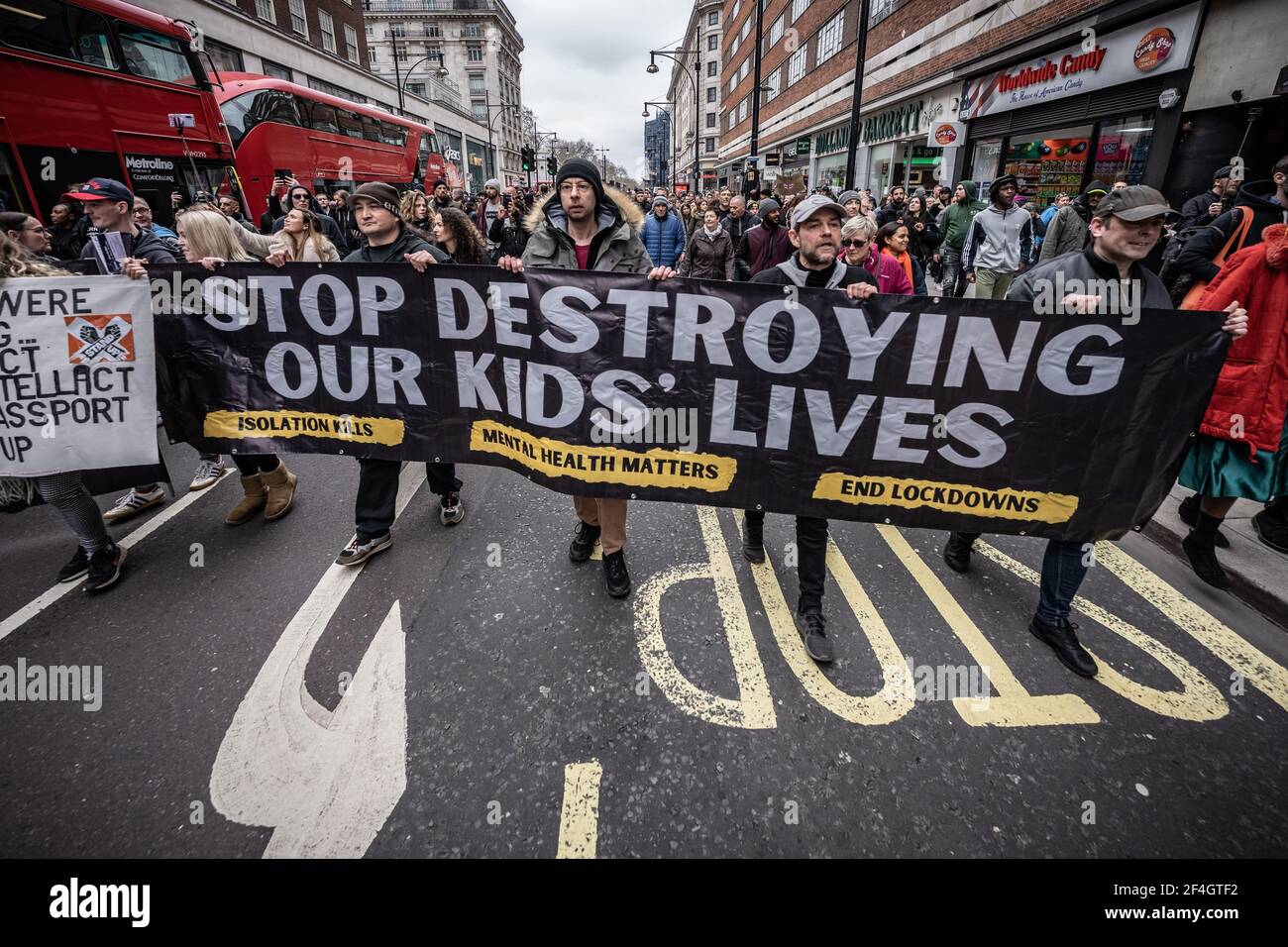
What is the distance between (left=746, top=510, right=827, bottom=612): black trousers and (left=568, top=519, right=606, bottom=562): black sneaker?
1335 millimetres

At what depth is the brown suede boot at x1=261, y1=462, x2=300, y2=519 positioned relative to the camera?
4301 mm

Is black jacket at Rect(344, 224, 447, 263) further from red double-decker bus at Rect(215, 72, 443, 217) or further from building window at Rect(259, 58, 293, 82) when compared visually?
building window at Rect(259, 58, 293, 82)

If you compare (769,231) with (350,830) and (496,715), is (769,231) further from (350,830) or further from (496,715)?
(350,830)

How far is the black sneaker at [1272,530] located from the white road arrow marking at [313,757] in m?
5.17

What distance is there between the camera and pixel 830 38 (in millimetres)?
27656

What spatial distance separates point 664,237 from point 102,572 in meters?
9.50

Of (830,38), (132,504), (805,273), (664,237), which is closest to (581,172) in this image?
(805,273)

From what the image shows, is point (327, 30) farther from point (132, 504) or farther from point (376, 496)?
point (376, 496)

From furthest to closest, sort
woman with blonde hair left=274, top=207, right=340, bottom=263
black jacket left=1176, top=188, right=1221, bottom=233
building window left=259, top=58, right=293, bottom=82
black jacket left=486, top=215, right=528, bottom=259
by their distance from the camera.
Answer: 1. building window left=259, top=58, right=293, bottom=82
2. black jacket left=486, top=215, right=528, bottom=259
3. black jacket left=1176, top=188, right=1221, bottom=233
4. woman with blonde hair left=274, top=207, right=340, bottom=263

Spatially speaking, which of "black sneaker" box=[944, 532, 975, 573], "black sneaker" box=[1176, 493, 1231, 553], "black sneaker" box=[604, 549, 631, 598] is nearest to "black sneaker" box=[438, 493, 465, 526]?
"black sneaker" box=[604, 549, 631, 598]

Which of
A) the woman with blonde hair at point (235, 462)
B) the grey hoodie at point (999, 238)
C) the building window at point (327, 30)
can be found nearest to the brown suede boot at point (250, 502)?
the woman with blonde hair at point (235, 462)

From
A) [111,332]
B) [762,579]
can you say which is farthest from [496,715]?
[111,332]

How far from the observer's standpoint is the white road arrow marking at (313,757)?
206cm

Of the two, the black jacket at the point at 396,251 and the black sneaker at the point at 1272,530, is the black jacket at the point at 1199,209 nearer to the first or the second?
the black sneaker at the point at 1272,530
